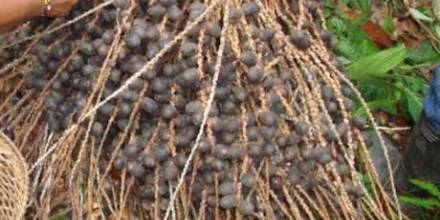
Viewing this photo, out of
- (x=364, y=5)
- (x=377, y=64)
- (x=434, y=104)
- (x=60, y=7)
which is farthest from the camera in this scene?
(x=364, y=5)

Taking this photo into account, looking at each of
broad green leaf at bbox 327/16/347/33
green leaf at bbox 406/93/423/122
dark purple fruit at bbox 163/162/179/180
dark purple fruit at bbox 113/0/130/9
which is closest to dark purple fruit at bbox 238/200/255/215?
dark purple fruit at bbox 163/162/179/180

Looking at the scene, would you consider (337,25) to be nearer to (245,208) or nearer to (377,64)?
(377,64)

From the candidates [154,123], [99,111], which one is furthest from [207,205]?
[99,111]

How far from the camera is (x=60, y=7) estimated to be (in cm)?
153

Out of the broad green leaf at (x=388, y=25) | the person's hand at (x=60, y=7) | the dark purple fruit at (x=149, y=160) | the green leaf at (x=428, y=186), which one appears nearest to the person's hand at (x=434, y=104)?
the green leaf at (x=428, y=186)

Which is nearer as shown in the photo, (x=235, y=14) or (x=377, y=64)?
(x=235, y=14)

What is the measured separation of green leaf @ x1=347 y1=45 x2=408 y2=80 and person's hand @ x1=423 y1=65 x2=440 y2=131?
0.29m

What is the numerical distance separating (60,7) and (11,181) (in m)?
0.42

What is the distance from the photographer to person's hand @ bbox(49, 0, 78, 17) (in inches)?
59.6

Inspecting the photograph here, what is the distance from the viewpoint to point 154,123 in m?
1.62

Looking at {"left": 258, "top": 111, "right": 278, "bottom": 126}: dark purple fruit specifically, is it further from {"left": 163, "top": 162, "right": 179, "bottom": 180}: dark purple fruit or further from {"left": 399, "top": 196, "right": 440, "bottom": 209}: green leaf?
{"left": 399, "top": 196, "right": 440, "bottom": 209}: green leaf

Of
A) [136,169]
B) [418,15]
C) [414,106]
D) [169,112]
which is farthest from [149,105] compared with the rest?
[418,15]

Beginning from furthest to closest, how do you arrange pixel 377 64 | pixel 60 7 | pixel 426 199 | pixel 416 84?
pixel 416 84, pixel 377 64, pixel 426 199, pixel 60 7

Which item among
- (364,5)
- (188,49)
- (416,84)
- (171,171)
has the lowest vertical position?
(416,84)
